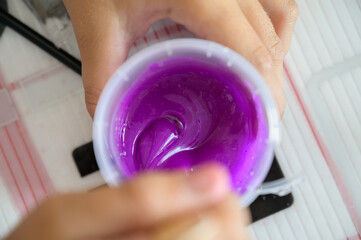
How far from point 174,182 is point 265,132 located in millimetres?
156

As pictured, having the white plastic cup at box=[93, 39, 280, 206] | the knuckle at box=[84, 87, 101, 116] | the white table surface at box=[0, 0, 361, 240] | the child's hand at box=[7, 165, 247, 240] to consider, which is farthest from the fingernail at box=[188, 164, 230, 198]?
the white table surface at box=[0, 0, 361, 240]

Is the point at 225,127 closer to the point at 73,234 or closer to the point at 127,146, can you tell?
the point at 127,146

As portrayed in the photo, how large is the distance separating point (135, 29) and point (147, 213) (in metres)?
0.29

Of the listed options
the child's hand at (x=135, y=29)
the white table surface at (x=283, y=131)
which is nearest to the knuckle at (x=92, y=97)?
the child's hand at (x=135, y=29)

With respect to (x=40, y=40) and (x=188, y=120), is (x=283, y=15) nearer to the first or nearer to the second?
(x=188, y=120)

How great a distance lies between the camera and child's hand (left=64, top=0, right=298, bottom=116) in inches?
16.4

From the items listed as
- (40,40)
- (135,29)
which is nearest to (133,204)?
(135,29)

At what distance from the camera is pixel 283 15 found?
0.52 m

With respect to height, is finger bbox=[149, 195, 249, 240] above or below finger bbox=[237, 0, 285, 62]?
Answer: below

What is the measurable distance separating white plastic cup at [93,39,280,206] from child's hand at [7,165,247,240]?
0.11 m

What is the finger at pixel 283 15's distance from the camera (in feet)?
1.68

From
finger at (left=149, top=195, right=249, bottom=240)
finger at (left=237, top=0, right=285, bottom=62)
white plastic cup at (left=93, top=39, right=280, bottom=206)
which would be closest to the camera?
finger at (left=149, top=195, right=249, bottom=240)

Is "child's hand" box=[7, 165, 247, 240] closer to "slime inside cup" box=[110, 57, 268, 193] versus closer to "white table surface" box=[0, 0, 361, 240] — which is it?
"slime inside cup" box=[110, 57, 268, 193]

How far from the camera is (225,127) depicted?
381mm
